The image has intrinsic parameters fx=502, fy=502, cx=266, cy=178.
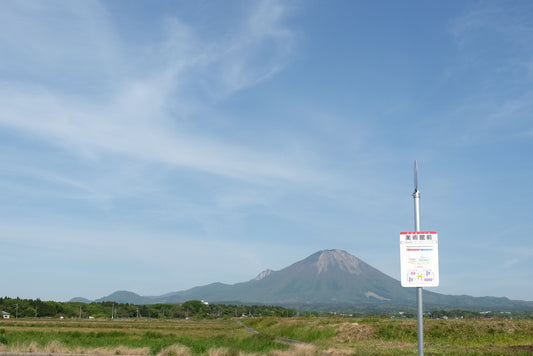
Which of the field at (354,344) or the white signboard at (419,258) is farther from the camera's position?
the field at (354,344)

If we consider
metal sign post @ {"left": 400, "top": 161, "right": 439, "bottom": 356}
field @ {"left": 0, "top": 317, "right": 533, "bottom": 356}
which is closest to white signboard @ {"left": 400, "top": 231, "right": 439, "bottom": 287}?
metal sign post @ {"left": 400, "top": 161, "right": 439, "bottom": 356}

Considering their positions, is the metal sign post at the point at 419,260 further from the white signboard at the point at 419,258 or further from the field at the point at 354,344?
the field at the point at 354,344

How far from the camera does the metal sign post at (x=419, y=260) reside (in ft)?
39.3

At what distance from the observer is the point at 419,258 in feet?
39.6

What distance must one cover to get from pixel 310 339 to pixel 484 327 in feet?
46.8

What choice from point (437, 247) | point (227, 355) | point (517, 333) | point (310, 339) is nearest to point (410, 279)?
point (437, 247)

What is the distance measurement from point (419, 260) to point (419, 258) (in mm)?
48

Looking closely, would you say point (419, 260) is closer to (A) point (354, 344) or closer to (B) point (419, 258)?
(B) point (419, 258)

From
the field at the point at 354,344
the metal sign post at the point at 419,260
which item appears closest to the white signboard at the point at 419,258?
the metal sign post at the point at 419,260

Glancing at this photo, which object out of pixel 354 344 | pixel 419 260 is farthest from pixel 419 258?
pixel 354 344

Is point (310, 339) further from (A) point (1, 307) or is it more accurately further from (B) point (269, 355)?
(A) point (1, 307)

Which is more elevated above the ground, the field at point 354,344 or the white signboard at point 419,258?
the white signboard at point 419,258

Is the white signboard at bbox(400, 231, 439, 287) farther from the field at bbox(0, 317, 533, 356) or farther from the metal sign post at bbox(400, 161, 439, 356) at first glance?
the field at bbox(0, 317, 533, 356)

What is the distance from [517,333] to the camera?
33688 millimetres
